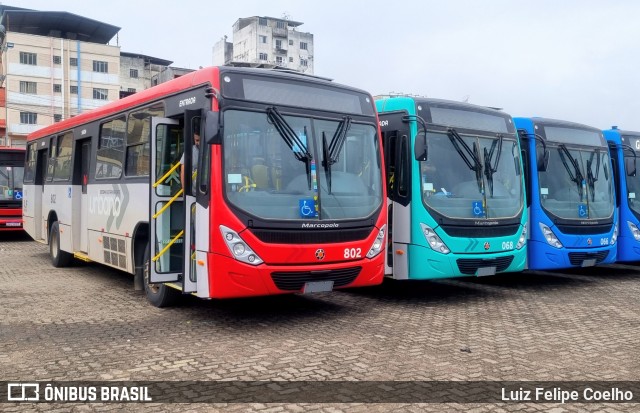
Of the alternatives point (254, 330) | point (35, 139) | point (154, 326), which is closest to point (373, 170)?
point (254, 330)

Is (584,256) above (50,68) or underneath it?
underneath

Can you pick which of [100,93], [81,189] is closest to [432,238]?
[81,189]

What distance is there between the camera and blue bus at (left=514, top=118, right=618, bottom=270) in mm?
11242

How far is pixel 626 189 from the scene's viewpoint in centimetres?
1320

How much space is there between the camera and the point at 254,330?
25.1ft

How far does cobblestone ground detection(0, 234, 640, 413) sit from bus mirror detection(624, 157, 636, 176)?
2.75 meters

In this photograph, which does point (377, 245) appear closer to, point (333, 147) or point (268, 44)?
point (333, 147)

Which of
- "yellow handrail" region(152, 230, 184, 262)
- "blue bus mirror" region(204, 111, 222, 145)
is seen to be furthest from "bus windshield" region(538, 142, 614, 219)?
"blue bus mirror" region(204, 111, 222, 145)

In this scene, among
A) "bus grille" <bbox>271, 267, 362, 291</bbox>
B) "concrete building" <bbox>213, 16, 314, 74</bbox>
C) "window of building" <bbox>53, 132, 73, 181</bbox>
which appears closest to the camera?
"bus grille" <bbox>271, 267, 362, 291</bbox>

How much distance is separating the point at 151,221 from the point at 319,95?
266 centimetres

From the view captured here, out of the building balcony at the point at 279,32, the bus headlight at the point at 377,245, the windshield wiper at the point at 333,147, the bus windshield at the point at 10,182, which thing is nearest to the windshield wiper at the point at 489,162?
the bus headlight at the point at 377,245

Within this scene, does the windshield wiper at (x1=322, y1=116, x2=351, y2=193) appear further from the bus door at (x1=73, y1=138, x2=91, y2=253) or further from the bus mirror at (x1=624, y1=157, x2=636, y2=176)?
the bus mirror at (x1=624, y1=157, x2=636, y2=176)

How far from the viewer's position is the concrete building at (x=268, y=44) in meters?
92.6

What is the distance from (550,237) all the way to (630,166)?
3.34 meters
